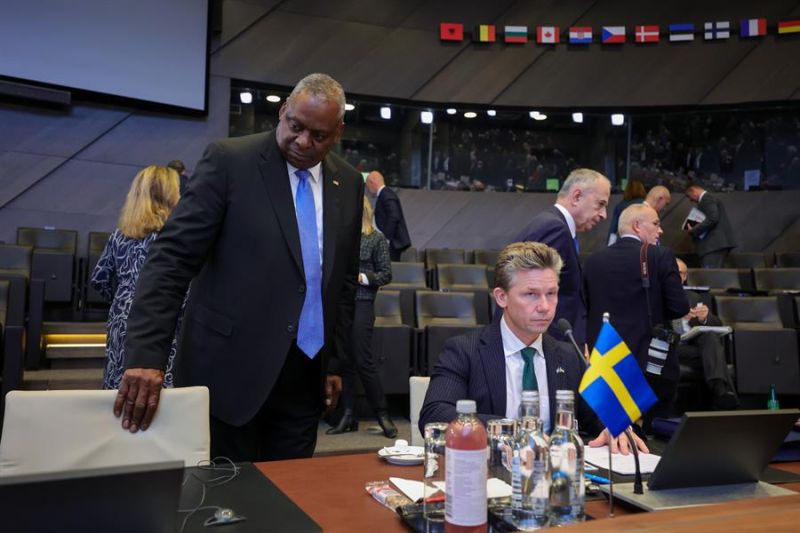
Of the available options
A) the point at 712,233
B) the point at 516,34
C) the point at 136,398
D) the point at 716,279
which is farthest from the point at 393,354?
the point at 516,34

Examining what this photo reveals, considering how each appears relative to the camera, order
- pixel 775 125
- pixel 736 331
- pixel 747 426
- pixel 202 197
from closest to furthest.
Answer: pixel 747 426, pixel 202 197, pixel 736 331, pixel 775 125

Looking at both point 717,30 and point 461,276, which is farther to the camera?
point 717,30

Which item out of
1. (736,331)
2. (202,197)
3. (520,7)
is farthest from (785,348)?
(520,7)

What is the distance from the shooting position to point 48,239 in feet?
21.5

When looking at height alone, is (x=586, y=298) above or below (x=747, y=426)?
above

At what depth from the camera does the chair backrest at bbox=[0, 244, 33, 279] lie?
17.5ft

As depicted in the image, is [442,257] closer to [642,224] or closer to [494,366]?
[642,224]

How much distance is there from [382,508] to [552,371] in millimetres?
780

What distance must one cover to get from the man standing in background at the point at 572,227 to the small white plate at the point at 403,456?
57.5 inches

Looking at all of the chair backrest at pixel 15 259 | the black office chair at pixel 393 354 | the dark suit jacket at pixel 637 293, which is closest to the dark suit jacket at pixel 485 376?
the dark suit jacket at pixel 637 293

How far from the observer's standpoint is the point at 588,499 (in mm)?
1394

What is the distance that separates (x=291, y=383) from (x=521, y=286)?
71 centimetres

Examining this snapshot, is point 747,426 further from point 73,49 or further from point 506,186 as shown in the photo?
point 506,186

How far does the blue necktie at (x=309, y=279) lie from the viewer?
1930 mm
